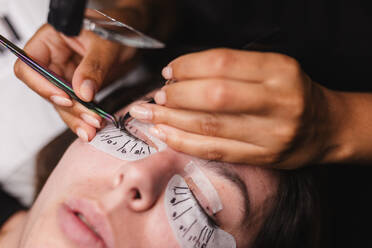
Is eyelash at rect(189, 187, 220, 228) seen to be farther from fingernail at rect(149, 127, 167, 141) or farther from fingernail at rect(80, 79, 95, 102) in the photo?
fingernail at rect(80, 79, 95, 102)

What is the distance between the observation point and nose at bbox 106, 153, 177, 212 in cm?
48

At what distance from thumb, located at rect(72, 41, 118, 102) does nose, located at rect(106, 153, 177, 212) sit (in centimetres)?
18

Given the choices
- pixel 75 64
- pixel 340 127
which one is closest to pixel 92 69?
pixel 75 64

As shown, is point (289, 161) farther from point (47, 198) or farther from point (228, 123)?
point (47, 198)

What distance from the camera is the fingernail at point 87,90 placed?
21.4 inches

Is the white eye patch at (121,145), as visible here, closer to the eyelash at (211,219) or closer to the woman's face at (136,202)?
the woman's face at (136,202)

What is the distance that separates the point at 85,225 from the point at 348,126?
55 centimetres

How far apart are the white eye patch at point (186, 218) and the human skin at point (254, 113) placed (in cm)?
9

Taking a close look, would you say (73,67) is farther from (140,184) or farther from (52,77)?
(140,184)

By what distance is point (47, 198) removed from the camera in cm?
53

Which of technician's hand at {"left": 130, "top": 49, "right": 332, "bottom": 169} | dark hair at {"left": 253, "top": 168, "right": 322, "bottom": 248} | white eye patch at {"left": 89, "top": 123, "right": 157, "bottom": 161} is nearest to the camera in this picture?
technician's hand at {"left": 130, "top": 49, "right": 332, "bottom": 169}

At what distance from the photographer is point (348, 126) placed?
Answer: 1.83ft

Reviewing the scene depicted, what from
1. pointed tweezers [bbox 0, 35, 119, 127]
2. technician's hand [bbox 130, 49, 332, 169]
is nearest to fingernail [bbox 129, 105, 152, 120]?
technician's hand [bbox 130, 49, 332, 169]

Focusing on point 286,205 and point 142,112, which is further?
point 286,205
